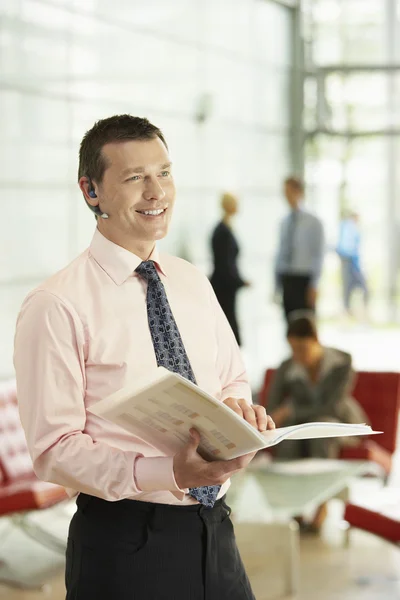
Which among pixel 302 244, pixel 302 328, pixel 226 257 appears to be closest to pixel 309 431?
pixel 302 328

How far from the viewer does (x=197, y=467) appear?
1806 mm

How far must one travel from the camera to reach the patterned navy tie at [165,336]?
2010 millimetres

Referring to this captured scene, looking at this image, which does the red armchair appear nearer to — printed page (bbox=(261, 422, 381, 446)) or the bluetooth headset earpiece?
printed page (bbox=(261, 422, 381, 446))

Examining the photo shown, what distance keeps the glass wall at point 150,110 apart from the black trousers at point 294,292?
425mm

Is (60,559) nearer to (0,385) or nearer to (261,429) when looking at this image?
(0,385)

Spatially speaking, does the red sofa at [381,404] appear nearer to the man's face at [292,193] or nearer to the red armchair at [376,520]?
the red armchair at [376,520]

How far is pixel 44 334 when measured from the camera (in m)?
1.88

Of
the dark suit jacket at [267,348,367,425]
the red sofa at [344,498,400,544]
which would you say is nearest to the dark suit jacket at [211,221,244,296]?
the dark suit jacket at [267,348,367,425]

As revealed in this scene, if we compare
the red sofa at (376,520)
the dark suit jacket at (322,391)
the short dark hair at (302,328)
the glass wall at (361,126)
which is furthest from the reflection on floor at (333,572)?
the glass wall at (361,126)

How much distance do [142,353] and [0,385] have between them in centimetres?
391

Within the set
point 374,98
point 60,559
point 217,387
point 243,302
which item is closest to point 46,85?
point 60,559

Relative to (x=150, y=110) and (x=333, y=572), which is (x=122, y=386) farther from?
(x=150, y=110)

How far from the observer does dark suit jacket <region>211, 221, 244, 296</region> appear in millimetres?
9117

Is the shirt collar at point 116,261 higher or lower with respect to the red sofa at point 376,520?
higher
